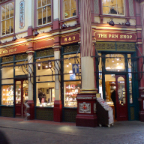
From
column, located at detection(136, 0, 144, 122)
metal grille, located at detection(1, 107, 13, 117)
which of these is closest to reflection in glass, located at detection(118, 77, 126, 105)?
column, located at detection(136, 0, 144, 122)

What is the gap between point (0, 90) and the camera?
15.1 meters

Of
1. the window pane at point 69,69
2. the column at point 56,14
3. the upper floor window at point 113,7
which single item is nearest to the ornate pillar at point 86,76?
the window pane at point 69,69

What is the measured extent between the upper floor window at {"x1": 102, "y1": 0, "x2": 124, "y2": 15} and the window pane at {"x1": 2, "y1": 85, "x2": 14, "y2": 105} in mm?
8378

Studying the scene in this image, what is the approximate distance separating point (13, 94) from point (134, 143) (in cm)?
975

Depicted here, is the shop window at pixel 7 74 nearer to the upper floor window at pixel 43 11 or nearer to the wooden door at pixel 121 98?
the upper floor window at pixel 43 11

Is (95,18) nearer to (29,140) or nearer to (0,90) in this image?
(29,140)

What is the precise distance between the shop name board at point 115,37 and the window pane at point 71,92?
2.78 metres

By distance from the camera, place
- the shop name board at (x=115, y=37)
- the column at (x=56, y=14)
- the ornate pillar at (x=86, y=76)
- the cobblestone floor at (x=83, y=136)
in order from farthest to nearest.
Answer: the column at (x=56, y=14) → the shop name board at (x=115, y=37) → the ornate pillar at (x=86, y=76) → the cobblestone floor at (x=83, y=136)

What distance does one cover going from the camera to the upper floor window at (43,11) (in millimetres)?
12898

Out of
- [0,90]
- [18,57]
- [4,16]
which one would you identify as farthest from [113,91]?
[4,16]

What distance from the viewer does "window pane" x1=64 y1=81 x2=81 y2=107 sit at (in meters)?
11.4

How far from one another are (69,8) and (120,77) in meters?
5.10

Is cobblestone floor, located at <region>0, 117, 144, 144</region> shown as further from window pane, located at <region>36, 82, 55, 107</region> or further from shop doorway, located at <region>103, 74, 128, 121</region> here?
window pane, located at <region>36, 82, 55, 107</region>

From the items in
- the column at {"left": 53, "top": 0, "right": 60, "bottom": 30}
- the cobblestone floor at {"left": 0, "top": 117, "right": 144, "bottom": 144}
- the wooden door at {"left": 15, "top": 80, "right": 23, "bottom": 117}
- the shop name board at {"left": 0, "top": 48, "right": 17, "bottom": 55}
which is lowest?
the cobblestone floor at {"left": 0, "top": 117, "right": 144, "bottom": 144}
